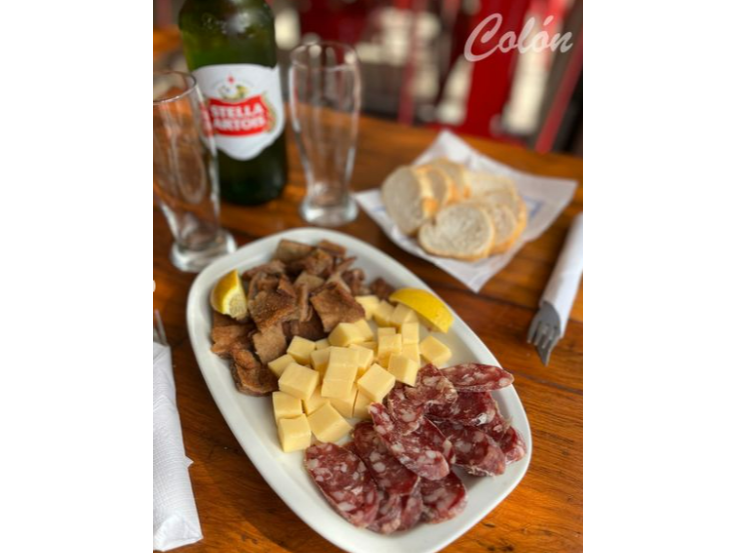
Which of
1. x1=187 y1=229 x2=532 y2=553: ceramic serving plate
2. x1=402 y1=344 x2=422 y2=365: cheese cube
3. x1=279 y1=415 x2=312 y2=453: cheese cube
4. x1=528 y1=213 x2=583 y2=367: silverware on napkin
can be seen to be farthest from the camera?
x1=528 y1=213 x2=583 y2=367: silverware on napkin

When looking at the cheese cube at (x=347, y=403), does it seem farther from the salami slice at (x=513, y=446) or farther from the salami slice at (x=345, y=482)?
the salami slice at (x=513, y=446)

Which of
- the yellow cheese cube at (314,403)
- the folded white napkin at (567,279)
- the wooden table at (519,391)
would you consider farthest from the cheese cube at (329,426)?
the folded white napkin at (567,279)

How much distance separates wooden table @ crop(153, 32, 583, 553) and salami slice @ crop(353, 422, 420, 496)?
0.11 meters

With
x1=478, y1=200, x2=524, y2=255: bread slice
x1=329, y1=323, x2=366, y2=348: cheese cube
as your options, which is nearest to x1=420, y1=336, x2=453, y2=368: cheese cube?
x1=329, y1=323, x2=366, y2=348: cheese cube

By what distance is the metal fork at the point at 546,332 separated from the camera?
3.22 feet

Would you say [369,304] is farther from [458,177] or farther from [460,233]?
[458,177]

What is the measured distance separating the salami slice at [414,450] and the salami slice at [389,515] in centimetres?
5

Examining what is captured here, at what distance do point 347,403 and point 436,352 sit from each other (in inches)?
7.4

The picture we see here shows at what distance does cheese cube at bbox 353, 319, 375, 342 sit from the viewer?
93cm

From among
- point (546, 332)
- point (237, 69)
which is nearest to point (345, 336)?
point (546, 332)

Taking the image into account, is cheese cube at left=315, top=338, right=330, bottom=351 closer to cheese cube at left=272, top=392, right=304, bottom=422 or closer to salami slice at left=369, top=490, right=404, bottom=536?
cheese cube at left=272, top=392, right=304, bottom=422

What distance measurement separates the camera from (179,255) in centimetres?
118
